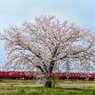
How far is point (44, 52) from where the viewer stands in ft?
46.3

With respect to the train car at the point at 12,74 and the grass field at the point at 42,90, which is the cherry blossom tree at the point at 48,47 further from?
the train car at the point at 12,74

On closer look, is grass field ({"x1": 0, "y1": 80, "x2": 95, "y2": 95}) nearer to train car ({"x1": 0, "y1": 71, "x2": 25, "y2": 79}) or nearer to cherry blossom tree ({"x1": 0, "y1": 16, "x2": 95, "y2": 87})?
cherry blossom tree ({"x1": 0, "y1": 16, "x2": 95, "y2": 87})

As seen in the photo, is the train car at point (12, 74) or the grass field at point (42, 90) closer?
the grass field at point (42, 90)

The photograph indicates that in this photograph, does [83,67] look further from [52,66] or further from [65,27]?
[65,27]

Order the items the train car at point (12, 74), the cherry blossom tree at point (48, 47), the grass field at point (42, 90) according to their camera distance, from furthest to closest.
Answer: the train car at point (12, 74)
the cherry blossom tree at point (48, 47)
the grass field at point (42, 90)

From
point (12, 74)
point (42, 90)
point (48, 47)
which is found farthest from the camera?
point (12, 74)

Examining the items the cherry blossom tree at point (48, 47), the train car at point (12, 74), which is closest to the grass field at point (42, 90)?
the cherry blossom tree at point (48, 47)

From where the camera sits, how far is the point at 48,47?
47.4 feet

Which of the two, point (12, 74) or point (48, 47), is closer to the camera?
point (48, 47)

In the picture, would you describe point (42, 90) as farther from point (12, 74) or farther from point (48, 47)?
point (12, 74)

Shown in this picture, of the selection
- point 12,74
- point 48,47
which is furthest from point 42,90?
point 12,74

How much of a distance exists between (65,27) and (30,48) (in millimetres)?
4177

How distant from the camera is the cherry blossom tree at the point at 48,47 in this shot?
1400cm

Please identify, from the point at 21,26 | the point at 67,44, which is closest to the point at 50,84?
the point at 67,44
